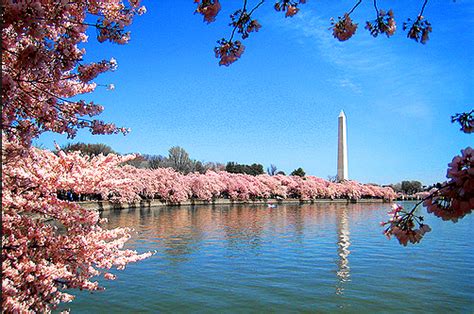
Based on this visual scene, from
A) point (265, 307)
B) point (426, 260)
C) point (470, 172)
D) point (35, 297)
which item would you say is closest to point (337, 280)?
point (265, 307)

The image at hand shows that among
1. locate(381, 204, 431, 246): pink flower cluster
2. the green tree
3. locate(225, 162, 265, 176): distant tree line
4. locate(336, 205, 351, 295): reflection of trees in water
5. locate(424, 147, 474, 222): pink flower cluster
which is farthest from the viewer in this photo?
locate(225, 162, 265, 176): distant tree line

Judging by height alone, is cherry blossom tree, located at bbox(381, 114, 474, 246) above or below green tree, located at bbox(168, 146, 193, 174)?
below

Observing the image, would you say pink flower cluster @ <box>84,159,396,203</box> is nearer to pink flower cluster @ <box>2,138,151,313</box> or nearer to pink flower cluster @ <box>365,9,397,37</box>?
pink flower cluster @ <box>2,138,151,313</box>

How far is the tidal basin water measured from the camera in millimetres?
7918

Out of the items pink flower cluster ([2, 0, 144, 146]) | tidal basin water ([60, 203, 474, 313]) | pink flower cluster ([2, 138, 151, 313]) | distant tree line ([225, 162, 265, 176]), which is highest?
distant tree line ([225, 162, 265, 176])

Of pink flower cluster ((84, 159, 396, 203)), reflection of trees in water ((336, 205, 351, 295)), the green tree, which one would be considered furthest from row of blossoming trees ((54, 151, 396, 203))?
reflection of trees in water ((336, 205, 351, 295))

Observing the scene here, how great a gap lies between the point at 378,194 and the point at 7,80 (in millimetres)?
86936

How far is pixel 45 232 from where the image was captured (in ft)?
15.0

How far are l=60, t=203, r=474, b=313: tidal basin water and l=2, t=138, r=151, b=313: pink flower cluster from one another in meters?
3.19

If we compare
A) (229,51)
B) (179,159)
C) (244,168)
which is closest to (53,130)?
(229,51)

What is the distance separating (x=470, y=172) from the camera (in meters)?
2.02

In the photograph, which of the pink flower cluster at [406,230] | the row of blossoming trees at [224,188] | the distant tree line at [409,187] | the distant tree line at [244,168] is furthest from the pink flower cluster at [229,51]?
the distant tree line at [409,187]

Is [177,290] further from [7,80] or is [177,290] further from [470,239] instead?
[470,239]

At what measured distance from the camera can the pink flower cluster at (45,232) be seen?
418 centimetres
